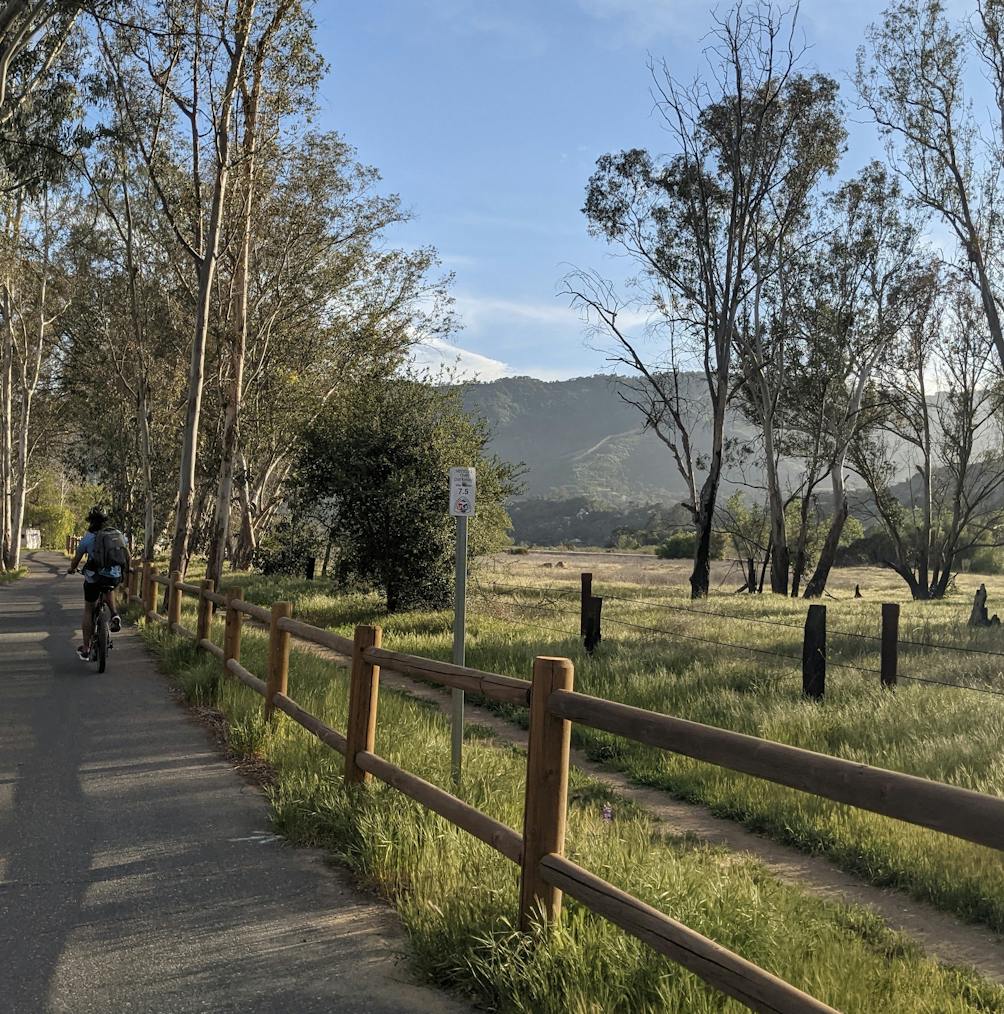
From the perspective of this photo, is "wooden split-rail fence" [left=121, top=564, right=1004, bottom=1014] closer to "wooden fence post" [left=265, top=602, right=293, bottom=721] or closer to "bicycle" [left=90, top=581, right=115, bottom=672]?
"wooden fence post" [left=265, top=602, right=293, bottom=721]

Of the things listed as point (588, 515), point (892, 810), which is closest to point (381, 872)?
point (892, 810)

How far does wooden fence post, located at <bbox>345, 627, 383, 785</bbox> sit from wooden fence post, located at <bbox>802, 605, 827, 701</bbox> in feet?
18.1

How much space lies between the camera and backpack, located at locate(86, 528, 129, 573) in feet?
38.5

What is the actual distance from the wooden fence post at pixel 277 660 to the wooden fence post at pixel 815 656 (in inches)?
209

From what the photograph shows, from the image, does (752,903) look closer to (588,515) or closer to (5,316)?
(5,316)

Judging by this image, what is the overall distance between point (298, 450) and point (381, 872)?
611 inches

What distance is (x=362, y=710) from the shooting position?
5.57 metres

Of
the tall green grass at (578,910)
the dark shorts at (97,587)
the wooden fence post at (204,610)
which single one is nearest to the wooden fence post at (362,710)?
the tall green grass at (578,910)

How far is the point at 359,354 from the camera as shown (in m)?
32.2

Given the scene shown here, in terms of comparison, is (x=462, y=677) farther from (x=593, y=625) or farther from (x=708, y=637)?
(x=708, y=637)

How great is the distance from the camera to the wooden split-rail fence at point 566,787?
2302mm

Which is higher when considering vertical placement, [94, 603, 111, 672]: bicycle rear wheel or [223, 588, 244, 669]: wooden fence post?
[223, 588, 244, 669]: wooden fence post

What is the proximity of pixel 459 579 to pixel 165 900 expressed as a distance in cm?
282

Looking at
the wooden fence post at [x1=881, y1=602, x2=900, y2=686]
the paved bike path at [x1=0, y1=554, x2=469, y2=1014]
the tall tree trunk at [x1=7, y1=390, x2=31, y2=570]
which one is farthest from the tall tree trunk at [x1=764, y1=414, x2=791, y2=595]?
the tall tree trunk at [x1=7, y1=390, x2=31, y2=570]
